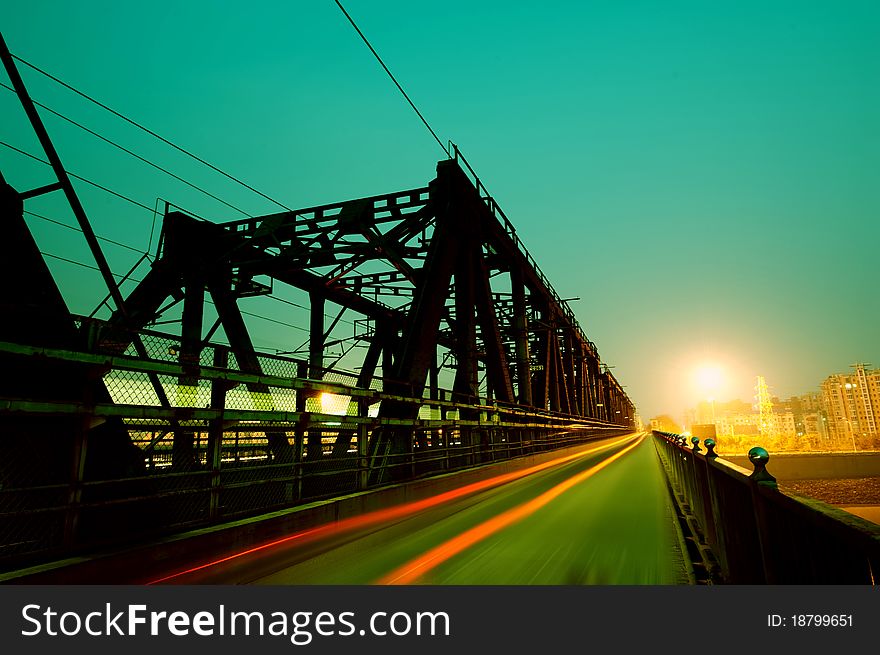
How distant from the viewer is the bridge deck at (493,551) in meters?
4.58

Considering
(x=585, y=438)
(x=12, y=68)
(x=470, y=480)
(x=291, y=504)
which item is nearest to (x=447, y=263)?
(x=470, y=480)

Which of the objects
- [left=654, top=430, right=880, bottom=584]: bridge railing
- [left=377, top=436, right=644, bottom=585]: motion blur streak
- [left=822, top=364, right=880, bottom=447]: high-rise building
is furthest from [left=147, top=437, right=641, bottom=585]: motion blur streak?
[left=822, top=364, right=880, bottom=447]: high-rise building

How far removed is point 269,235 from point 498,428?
358 inches

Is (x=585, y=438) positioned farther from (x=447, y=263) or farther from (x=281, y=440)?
(x=281, y=440)

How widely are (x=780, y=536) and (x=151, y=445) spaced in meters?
5.92

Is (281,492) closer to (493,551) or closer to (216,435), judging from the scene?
(216,435)

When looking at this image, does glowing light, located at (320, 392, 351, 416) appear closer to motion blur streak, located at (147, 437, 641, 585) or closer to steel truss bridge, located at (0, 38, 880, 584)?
steel truss bridge, located at (0, 38, 880, 584)

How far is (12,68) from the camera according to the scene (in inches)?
193

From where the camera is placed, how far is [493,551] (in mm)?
5516

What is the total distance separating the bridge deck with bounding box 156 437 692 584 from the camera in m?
4.58

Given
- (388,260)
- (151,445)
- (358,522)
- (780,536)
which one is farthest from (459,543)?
(388,260)

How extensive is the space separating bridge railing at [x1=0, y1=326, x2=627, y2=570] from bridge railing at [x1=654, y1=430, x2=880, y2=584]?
4.64 m

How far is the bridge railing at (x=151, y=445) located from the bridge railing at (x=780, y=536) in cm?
464

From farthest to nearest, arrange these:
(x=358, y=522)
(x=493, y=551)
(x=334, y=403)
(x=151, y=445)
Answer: (x=334, y=403)
(x=358, y=522)
(x=151, y=445)
(x=493, y=551)
